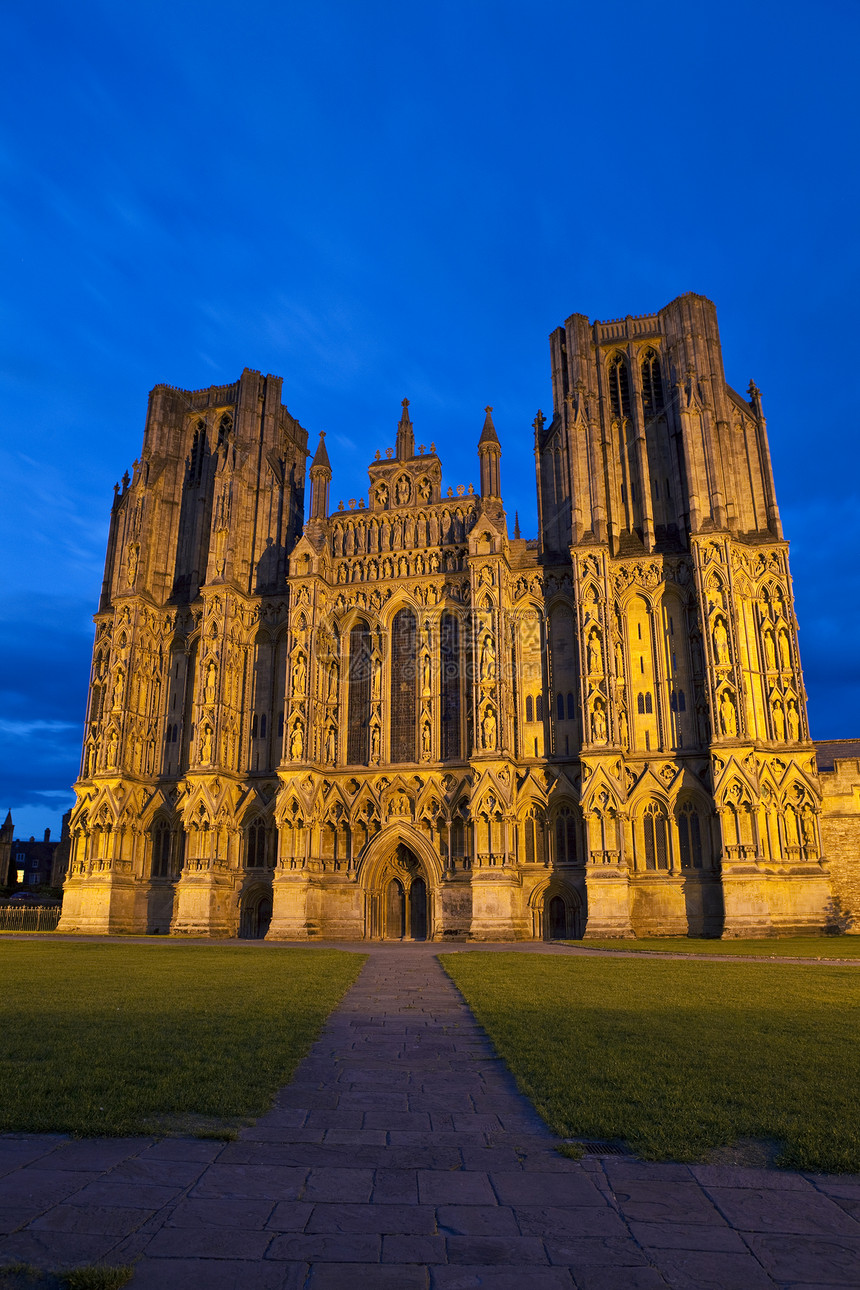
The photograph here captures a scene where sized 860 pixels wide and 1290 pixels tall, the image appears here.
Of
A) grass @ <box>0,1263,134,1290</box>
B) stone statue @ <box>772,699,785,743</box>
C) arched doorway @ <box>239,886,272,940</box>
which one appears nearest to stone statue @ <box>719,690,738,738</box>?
stone statue @ <box>772,699,785,743</box>

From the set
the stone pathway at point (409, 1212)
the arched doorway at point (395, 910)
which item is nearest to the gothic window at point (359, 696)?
the arched doorway at point (395, 910)

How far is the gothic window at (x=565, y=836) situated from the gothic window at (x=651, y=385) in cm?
2203

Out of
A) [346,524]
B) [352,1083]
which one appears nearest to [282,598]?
[346,524]

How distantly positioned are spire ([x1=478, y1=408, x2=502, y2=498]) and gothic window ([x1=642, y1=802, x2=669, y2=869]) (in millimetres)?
17584

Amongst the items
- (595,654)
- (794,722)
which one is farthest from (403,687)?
(794,722)

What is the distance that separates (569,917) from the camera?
38.0 meters

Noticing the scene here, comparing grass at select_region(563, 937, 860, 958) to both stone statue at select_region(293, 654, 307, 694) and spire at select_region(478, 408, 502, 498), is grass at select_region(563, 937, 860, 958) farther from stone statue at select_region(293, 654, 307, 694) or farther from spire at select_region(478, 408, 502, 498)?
spire at select_region(478, 408, 502, 498)

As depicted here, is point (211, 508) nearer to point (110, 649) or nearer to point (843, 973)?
point (110, 649)

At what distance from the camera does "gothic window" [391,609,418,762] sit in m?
42.2

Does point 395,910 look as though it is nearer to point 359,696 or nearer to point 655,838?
point 359,696

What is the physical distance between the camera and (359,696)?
43.8 m

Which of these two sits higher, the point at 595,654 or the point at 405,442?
the point at 405,442

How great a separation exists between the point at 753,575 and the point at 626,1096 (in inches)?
1441

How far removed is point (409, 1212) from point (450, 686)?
37352 mm
